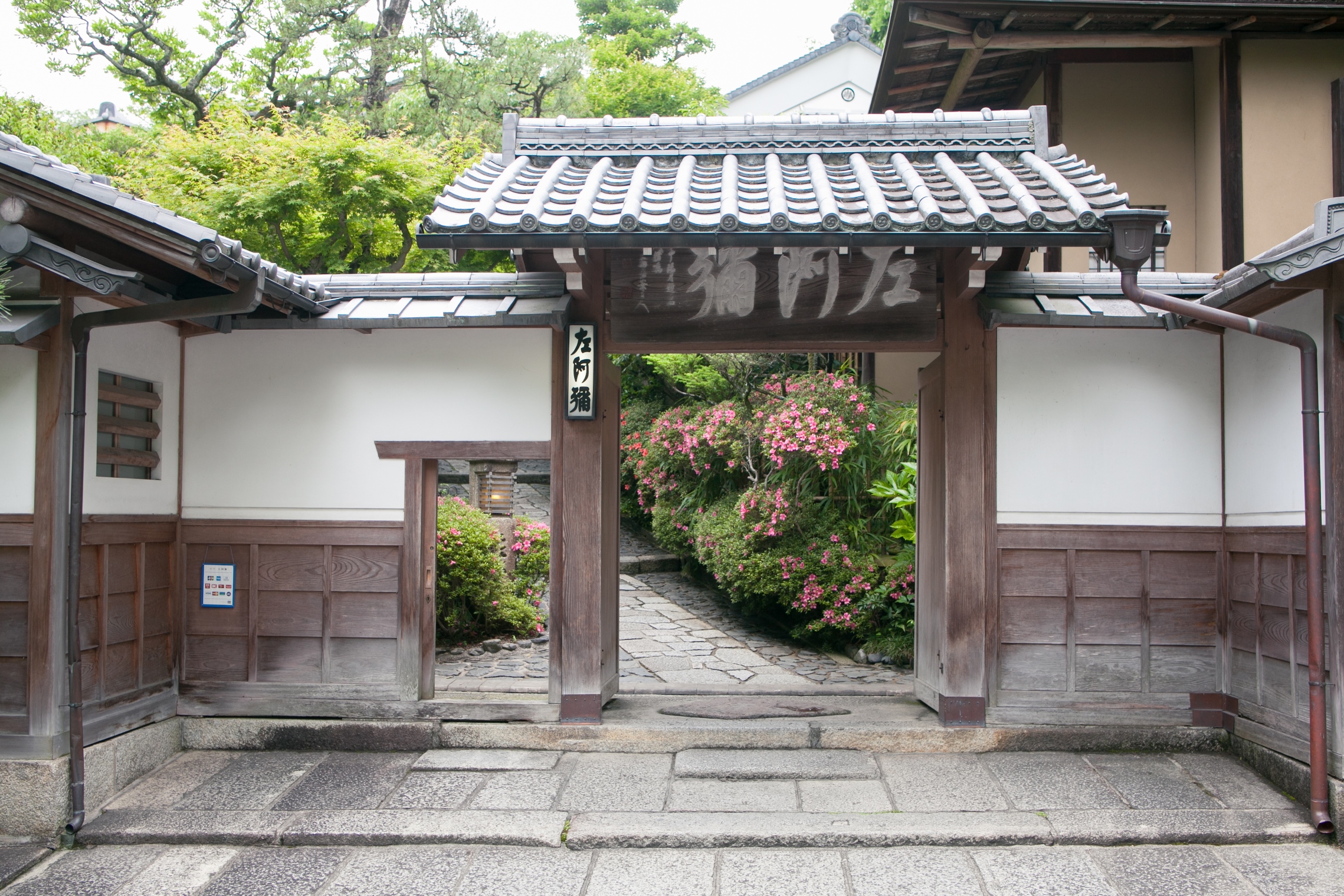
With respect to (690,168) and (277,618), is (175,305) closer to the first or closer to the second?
(277,618)

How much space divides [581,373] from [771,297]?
5.10 ft

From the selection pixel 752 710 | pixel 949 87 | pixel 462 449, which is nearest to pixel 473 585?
pixel 462 449

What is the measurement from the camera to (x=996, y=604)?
685 centimetres

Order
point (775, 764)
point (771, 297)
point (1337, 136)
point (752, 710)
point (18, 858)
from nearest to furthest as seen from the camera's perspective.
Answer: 1. point (18, 858)
2. point (775, 764)
3. point (771, 297)
4. point (752, 710)
5. point (1337, 136)

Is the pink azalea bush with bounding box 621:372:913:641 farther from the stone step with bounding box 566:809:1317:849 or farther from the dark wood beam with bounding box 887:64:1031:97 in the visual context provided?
the stone step with bounding box 566:809:1317:849

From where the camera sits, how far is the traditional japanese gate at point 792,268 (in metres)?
5.87

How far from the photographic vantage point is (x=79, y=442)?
5.79 m

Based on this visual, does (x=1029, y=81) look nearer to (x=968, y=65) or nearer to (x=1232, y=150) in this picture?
(x=968, y=65)

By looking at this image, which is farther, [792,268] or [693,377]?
[693,377]

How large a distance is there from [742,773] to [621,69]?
73.3 ft

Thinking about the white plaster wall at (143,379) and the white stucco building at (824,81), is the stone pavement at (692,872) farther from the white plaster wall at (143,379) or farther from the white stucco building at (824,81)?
the white stucco building at (824,81)

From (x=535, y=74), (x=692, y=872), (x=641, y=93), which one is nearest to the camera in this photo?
(x=692, y=872)

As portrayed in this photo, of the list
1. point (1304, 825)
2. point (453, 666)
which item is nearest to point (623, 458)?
point (453, 666)

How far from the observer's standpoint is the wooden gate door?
7.20 m
